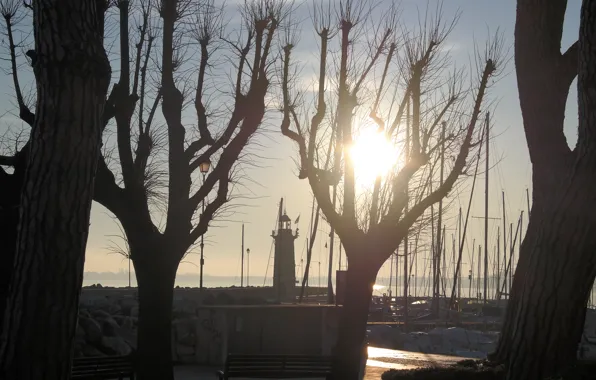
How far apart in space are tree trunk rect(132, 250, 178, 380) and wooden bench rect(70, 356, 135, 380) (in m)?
0.34

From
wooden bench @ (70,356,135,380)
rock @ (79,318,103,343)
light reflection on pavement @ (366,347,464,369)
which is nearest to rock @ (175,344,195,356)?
rock @ (79,318,103,343)

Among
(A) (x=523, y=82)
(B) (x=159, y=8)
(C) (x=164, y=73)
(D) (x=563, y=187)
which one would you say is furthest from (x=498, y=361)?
(B) (x=159, y=8)

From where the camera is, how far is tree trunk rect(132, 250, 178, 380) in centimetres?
1192

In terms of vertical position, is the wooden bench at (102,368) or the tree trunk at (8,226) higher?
the tree trunk at (8,226)

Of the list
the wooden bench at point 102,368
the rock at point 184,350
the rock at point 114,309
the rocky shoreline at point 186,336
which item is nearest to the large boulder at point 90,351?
the rocky shoreline at point 186,336

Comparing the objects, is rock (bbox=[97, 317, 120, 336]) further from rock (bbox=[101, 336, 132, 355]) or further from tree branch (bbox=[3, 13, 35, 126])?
tree branch (bbox=[3, 13, 35, 126])

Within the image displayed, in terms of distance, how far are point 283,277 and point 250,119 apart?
43.6 metres

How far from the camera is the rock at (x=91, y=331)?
754 inches

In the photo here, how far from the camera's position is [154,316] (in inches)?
473

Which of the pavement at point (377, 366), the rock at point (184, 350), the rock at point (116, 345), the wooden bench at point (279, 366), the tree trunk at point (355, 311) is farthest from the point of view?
the rock at point (116, 345)

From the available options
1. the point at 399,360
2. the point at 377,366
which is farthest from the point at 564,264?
the point at 399,360

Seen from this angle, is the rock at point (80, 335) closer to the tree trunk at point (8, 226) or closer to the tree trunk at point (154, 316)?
the tree trunk at point (154, 316)

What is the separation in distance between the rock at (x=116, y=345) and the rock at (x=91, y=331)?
0.22 metres

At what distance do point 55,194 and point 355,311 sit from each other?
8.61 meters
